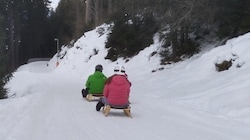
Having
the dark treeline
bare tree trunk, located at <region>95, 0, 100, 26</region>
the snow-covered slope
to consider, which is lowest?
the snow-covered slope

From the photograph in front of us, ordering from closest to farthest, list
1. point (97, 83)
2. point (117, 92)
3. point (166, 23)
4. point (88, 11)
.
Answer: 1. point (117, 92)
2. point (97, 83)
3. point (166, 23)
4. point (88, 11)

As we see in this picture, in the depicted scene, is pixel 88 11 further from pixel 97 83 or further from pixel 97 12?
pixel 97 83

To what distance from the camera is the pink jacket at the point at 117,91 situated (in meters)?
10.2

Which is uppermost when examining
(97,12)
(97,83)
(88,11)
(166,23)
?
(88,11)

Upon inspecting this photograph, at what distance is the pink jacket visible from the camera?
33.4ft

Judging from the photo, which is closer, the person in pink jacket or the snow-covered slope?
the snow-covered slope

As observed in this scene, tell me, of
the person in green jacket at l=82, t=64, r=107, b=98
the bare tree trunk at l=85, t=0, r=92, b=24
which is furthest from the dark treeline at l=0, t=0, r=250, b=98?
the person in green jacket at l=82, t=64, r=107, b=98

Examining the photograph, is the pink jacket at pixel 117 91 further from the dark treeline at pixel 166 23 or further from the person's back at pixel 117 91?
the dark treeline at pixel 166 23

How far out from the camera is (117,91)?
10.2m

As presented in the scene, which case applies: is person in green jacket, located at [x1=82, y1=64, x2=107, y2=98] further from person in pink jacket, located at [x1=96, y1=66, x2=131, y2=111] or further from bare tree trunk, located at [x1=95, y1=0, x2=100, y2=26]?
bare tree trunk, located at [x1=95, y1=0, x2=100, y2=26]

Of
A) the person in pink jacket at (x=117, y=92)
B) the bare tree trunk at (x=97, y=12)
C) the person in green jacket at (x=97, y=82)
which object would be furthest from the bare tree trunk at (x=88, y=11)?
the person in pink jacket at (x=117, y=92)

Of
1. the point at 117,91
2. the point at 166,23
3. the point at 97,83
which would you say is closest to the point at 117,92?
the point at 117,91

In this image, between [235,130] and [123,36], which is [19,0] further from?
[235,130]

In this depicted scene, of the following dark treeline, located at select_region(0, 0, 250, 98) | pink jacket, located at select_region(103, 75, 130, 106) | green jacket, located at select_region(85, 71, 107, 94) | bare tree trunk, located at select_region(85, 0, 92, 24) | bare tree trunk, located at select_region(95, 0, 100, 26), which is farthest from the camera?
bare tree trunk, located at select_region(85, 0, 92, 24)
